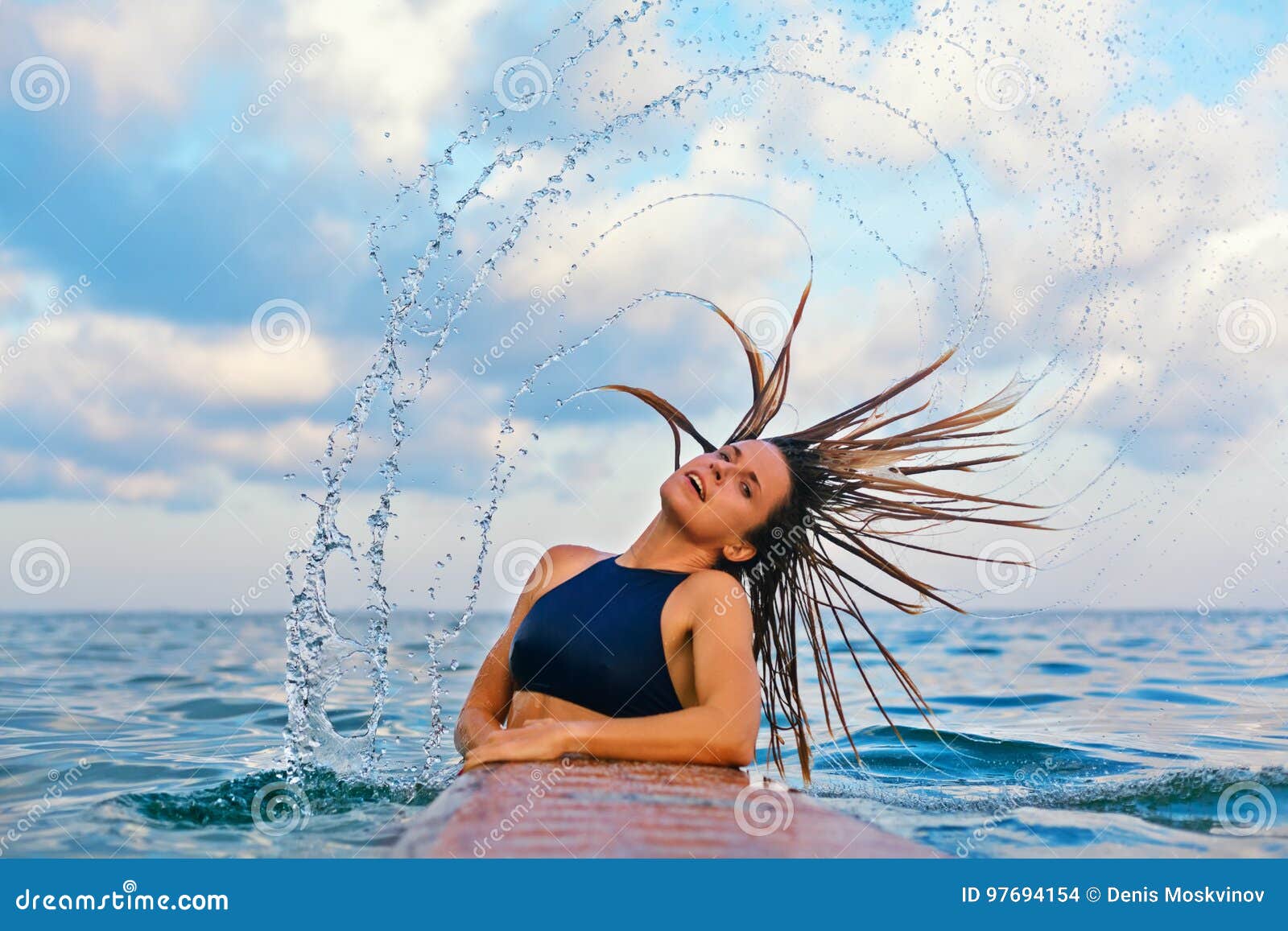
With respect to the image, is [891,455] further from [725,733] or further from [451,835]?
[451,835]

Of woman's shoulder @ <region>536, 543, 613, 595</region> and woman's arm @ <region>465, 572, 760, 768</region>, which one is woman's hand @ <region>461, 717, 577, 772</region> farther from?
woman's shoulder @ <region>536, 543, 613, 595</region>

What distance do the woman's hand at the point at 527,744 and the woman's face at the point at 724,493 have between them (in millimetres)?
1091

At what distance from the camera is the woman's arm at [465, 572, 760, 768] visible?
385cm

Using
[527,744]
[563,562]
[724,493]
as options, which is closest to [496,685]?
[563,562]

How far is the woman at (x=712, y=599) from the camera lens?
4000 mm

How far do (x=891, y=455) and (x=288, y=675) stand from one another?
302 cm

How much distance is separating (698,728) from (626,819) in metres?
0.94

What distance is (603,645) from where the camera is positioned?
4.32 m

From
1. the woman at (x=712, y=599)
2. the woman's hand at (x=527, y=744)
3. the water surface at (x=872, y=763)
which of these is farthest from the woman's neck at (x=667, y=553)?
the water surface at (x=872, y=763)

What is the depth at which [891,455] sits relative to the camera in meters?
5.18

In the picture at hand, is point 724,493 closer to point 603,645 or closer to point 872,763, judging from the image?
point 603,645

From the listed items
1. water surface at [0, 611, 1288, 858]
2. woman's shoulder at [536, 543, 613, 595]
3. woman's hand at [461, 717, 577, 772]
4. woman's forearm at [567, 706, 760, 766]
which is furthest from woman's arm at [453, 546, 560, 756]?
woman's forearm at [567, 706, 760, 766]

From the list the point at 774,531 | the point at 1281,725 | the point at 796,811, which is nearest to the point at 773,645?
the point at 774,531

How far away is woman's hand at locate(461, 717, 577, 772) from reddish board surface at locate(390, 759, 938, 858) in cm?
4
